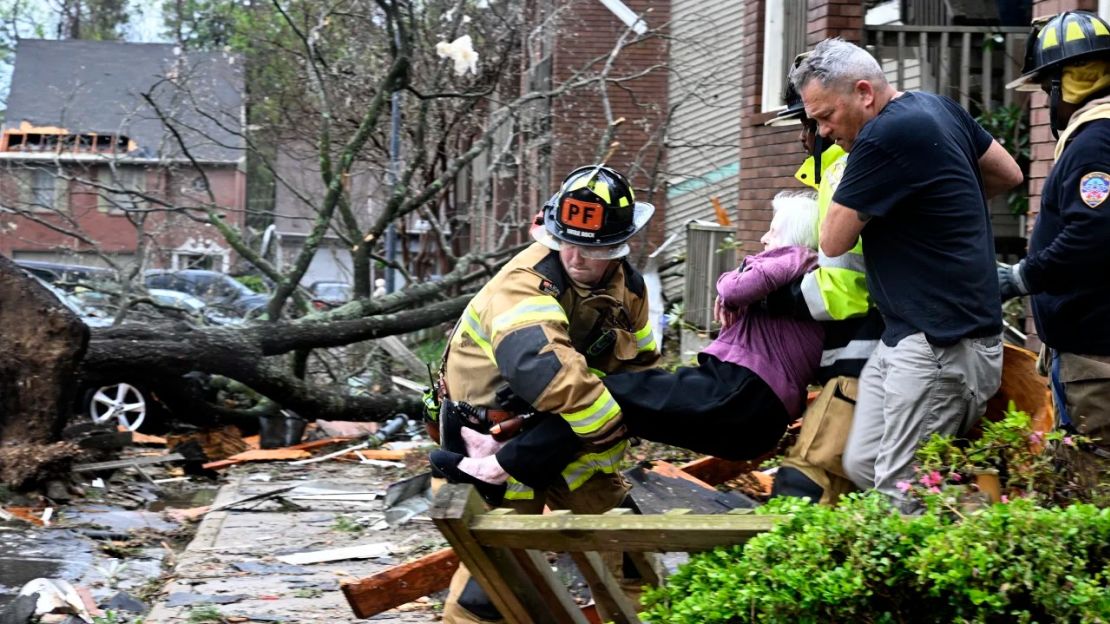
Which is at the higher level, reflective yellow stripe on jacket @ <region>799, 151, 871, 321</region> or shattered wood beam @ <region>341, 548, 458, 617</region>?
reflective yellow stripe on jacket @ <region>799, 151, 871, 321</region>

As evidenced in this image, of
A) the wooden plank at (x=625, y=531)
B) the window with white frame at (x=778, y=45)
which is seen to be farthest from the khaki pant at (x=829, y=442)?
the window with white frame at (x=778, y=45)

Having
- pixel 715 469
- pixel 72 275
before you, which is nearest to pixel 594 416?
pixel 715 469

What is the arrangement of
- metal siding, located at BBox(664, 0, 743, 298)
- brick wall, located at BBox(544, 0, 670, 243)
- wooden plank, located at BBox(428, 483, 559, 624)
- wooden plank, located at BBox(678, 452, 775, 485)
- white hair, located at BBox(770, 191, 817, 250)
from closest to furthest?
1. wooden plank, located at BBox(428, 483, 559, 624)
2. white hair, located at BBox(770, 191, 817, 250)
3. wooden plank, located at BBox(678, 452, 775, 485)
4. metal siding, located at BBox(664, 0, 743, 298)
5. brick wall, located at BBox(544, 0, 670, 243)

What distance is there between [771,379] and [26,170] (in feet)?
49.3

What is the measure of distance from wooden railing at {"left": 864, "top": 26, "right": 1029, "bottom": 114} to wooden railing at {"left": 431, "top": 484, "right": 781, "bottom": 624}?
6854 mm

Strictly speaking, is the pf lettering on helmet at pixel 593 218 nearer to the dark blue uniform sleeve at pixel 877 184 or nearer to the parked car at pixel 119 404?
the dark blue uniform sleeve at pixel 877 184

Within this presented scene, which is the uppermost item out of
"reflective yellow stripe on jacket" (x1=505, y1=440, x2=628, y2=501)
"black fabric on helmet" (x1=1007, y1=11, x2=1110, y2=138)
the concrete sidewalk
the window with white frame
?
the window with white frame

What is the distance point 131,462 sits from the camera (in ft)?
33.1

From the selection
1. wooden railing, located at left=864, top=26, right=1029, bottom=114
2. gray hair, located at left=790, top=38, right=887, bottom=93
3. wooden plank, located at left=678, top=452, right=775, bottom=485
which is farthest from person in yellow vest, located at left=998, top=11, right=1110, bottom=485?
wooden railing, located at left=864, top=26, right=1029, bottom=114

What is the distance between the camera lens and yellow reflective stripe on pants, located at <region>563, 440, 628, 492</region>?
4.52 meters

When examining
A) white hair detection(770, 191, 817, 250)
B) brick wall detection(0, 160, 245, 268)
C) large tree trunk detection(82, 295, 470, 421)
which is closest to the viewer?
white hair detection(770, 191, 817, 250)

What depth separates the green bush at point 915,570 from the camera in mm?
2631

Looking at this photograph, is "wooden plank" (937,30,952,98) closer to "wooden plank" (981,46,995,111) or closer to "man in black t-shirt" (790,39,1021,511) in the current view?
"wooden plank" (981,46,995,111)

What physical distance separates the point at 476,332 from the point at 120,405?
29.2ft
